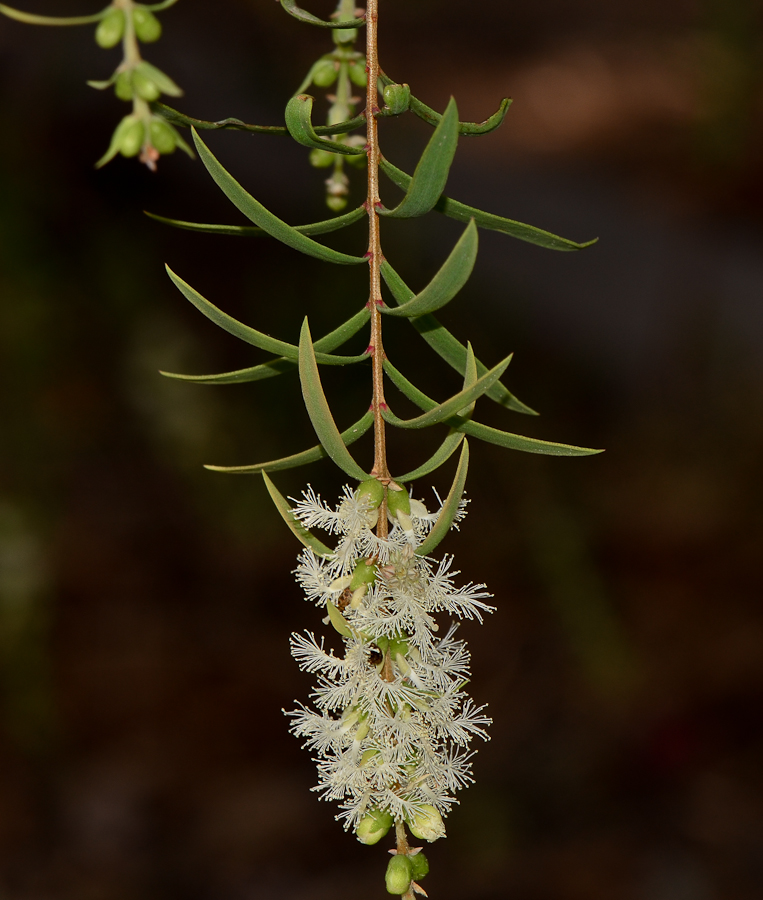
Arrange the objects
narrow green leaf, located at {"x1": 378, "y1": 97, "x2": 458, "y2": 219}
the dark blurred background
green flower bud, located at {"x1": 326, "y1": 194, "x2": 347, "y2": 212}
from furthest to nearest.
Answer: the dark blurred background
green flower bud, located at {"x1": 326, "y1": 194, "x2": 347, "y2": 212}
narrow green leaf, located at {"x1": 378, "y1": 97, "x2": 458, "y2": 219}

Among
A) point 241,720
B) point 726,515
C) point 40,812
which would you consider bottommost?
point 40,812

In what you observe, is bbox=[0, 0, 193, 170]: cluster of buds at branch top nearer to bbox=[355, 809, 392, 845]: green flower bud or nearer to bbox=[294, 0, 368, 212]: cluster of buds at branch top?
bbox=[294, 0, 368, 212]: cluster of buds at branch top

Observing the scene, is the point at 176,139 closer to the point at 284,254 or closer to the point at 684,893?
the point at 684,893

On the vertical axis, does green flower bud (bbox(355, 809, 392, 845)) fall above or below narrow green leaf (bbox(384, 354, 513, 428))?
below

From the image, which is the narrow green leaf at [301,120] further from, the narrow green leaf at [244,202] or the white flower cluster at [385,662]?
the white flower cluster at [385,662]

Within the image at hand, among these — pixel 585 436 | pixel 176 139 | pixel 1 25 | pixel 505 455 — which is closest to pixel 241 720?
pixel 505 455

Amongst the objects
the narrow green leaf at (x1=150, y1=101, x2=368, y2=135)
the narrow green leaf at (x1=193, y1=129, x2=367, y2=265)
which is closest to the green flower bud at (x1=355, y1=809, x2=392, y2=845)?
the narrow green leaf at (x1=193, y1=129, x2=367, y2=265)

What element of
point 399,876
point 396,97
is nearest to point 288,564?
point 399,876
